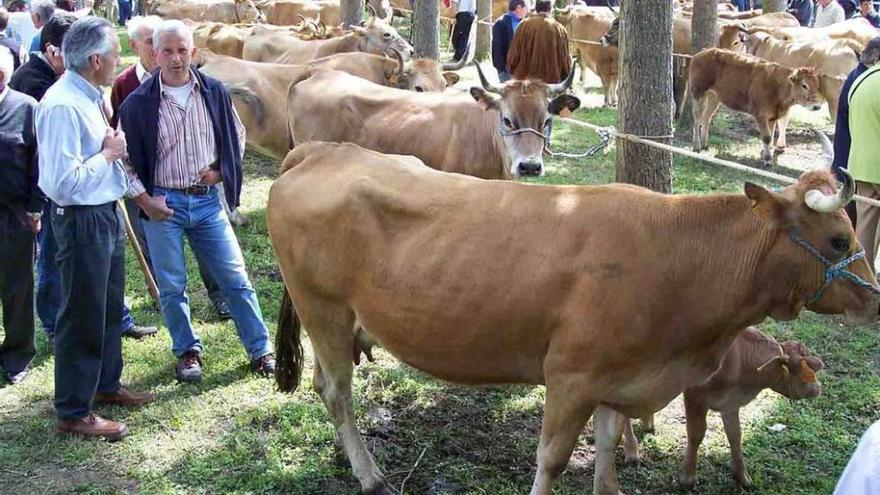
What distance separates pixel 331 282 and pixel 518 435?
5.48 ft

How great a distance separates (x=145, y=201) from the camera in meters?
5.79

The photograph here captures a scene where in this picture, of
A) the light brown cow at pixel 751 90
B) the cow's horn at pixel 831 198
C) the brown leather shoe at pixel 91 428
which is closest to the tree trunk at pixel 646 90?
the cow's horn at pixel 831 198

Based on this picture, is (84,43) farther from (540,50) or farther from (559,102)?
(540,50)

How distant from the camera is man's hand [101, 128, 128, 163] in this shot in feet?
17.1

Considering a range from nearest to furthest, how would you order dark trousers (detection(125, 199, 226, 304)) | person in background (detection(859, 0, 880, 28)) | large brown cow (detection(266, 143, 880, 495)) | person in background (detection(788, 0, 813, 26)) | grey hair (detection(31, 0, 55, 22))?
1. large brown cow (detection(266, 143, 880, 495))
2. dark trousers (detection(125, 199, 226, 304))
3. grey hair (detection(31, 0, 55, 22))
4. person in background (detection(859, 0, 880, 28))
5. person in background (detection(788, 0, 813, 26))

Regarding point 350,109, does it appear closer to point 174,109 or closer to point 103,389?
point 174,109

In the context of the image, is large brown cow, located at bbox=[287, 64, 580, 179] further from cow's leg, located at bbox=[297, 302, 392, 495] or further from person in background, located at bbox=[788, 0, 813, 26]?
person in background, located at bbox=[788, 0, 813, 26]

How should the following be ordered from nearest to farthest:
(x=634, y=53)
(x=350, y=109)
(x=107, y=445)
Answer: (x=107, y=445) < (x=634, y=53) < (x=350, y=109)

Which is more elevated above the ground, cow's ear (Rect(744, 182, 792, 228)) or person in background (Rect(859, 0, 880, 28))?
cow's ear (Rect(744, 182, 792, 228))

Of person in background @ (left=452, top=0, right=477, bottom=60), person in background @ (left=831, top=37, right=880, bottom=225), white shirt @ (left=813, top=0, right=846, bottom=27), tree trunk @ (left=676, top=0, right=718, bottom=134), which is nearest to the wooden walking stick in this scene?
person in background @ (left=831, top=37, right=880, bottom=225)

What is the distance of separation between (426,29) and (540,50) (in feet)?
9.95

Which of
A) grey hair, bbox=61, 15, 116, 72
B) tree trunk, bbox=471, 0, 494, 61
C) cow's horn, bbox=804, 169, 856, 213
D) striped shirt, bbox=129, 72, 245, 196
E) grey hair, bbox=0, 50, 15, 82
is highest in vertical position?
grey hair, bbox=61, 15, 116, 72

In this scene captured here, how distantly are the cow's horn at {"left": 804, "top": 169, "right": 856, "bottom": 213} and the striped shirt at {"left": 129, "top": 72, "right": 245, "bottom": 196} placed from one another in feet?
12.2

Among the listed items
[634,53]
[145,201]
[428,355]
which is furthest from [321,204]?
[634,53]
